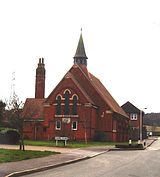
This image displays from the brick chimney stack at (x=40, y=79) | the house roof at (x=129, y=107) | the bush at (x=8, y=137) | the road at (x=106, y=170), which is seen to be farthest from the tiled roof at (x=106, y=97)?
the road at (x=106, y=170)

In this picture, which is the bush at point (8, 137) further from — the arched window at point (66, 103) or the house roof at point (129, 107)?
the house roof at point (129, 107)

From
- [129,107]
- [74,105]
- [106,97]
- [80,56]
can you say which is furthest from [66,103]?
[129,107]

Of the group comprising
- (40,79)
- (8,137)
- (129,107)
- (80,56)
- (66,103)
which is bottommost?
(8,137)

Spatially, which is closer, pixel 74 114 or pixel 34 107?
pixel 74 114

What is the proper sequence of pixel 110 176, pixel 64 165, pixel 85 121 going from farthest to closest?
pixel 85 121, pixel 64 165, pixel 110 176

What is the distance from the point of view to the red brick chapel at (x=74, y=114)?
238 feet

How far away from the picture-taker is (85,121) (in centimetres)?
7200

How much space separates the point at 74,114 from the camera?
7331 centimetres

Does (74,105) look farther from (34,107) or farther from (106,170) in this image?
(106,170)

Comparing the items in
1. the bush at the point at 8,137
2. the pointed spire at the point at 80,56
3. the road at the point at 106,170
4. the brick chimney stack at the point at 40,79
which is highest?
the pointed spire at the point at 80,56

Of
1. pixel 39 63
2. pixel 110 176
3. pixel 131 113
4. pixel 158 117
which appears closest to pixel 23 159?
pixel 110 176

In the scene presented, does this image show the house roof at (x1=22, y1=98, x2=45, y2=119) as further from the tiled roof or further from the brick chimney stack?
the tiled roof

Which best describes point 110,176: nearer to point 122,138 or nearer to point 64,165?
point 64,165

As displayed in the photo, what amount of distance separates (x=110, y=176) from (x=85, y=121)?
174 feet
